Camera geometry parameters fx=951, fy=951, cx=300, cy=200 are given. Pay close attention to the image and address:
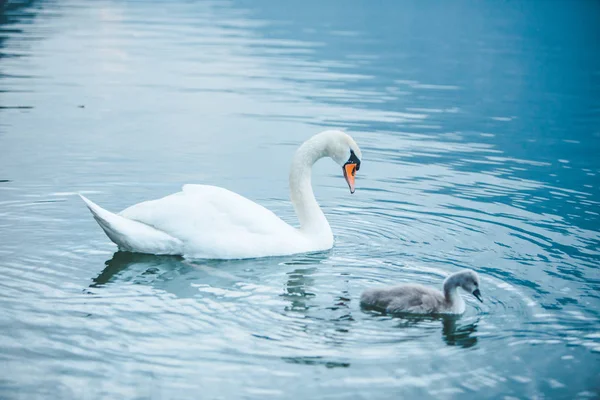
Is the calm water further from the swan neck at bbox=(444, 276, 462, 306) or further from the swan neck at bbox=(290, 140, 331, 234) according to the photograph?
the swan neck at bbox=(290, 140, 331, 234)

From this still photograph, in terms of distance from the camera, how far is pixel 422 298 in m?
8.59

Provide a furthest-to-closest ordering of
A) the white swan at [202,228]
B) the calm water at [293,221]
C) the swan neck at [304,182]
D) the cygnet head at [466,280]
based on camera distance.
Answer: the swan neck at [304,182], the white swan at [202,228], the cygnet head at [466,280], the calm water at [293,221]

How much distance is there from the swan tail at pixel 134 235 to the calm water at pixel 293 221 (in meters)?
0.21

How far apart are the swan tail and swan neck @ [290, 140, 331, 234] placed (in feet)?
5.51

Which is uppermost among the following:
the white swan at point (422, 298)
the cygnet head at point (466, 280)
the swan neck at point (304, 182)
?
the swan neck at point (304, 182)

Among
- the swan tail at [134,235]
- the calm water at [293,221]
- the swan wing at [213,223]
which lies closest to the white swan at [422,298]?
the calm water at [293,221]

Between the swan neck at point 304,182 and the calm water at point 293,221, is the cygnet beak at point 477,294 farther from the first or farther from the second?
the swan neck at point 304,182

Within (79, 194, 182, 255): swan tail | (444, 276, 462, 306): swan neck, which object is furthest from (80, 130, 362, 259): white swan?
(444, 276, 462, 306): swan neck

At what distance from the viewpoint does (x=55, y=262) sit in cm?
980

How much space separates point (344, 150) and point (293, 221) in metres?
1.42

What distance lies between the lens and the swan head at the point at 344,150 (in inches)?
436

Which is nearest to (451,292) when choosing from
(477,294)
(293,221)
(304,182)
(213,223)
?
(477,294)

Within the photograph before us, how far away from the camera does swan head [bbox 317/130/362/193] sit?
1108 centimetres

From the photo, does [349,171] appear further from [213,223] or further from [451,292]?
[451,292]
